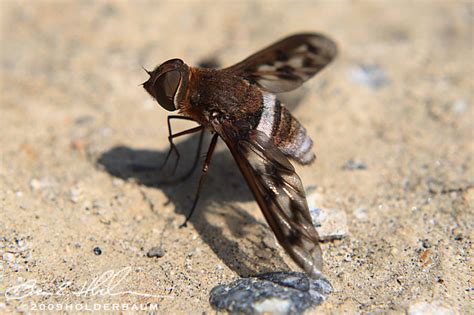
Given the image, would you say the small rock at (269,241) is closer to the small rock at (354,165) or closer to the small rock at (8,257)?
the small rock at (354,165)

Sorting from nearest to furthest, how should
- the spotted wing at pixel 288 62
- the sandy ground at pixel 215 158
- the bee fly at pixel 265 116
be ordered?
the bee fly at pixel 265 116
the sandy ground at pixel 215 158
the spotted wing at pixel 288 62

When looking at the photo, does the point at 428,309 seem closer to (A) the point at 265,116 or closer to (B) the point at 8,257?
(A) the point at 265,116

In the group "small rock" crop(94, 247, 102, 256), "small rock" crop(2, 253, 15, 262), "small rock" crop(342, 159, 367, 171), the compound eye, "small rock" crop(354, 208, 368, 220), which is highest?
the compound eye

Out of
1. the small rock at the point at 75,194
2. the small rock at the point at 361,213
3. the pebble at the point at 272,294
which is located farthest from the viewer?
the small rock at the point at 75,194

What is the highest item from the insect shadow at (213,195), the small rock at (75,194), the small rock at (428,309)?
the small rock at (75,194)

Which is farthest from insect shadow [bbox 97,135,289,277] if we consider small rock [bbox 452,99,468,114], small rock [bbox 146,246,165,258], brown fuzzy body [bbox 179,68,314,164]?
small rock [bbox 452,99,468,114]

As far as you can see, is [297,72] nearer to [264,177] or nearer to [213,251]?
[264,177]

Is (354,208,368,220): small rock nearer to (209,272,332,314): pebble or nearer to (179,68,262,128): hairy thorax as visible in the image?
(209,272,332,314): pebble

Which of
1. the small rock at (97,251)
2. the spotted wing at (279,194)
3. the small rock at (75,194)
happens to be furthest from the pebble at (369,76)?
the small rock at (97,251)
